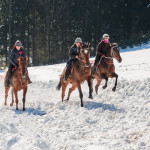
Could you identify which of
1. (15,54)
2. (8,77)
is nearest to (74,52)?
(15,54)

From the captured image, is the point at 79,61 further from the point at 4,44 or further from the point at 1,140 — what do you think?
the point at 4,44

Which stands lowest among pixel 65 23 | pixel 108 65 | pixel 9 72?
pixel 9 72

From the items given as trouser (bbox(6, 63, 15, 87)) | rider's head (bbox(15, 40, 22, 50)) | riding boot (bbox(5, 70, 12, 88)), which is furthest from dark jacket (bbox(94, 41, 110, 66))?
riding boot (bbox(5, 70, 12, 88))

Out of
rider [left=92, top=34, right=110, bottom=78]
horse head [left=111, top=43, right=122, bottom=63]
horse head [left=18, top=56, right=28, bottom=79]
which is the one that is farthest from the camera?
rider [left=92, top=34, right=110, bottom=78]

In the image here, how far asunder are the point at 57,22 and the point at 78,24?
152 inches

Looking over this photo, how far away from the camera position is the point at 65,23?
4372 centimetres

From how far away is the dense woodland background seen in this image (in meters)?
42.0

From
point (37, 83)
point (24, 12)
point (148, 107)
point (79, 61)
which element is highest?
point (24, 12)

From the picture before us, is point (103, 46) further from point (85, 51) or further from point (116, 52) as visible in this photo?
point (85, 51)

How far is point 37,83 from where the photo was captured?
2066 cm

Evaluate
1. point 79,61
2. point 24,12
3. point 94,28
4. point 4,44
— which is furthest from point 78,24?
point 79,61

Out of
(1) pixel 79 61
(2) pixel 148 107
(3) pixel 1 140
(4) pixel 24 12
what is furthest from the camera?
(4) pixel 24 12

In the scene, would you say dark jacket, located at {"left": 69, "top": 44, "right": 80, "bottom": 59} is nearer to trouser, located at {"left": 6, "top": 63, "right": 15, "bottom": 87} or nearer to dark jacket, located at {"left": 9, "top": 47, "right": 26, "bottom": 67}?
dark jacket, located at {"left": 9, "top": 47, "right": 26, "bottom": 67}

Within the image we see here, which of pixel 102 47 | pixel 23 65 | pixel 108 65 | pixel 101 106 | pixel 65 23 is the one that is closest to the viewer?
pixel 23 65
